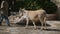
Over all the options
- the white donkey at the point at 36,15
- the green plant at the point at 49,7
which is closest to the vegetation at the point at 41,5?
the green plant at the point at 49,7

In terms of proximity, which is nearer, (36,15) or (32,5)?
(36,15)

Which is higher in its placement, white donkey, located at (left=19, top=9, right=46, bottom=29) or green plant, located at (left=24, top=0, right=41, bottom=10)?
green plant, located at (left=24, top=0, right=41, bottom=10)

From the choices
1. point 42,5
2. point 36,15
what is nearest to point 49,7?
point 42,5

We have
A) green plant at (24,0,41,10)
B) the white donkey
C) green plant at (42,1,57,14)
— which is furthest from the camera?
green plant at (42,1,57,14)

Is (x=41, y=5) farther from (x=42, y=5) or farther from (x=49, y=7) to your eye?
(x=49, y=7)

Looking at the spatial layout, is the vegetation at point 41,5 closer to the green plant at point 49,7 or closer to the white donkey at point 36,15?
the green plant at point 49,7

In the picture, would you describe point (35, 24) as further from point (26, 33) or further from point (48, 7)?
point (48, 7)

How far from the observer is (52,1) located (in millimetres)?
19969

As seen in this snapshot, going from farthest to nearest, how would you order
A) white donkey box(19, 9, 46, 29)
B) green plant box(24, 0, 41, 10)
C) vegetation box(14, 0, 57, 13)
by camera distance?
1. vegetation box(14, 0, 57, 13)
2. green plant box(24, 0, 41, 10)
3. white donkey box(19, 9, 46, 29)

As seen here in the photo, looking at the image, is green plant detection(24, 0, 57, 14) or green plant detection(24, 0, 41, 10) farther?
green plant detection(24, 0, 57, 14)

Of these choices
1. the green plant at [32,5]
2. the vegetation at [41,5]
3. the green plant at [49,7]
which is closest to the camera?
the green plant at [32,5]

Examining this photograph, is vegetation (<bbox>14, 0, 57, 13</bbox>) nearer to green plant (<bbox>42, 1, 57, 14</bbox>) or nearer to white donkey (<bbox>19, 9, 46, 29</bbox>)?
green plant (<bbox>42, 1, 57, 14</bbox>)

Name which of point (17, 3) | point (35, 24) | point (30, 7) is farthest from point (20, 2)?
point (35, 24)

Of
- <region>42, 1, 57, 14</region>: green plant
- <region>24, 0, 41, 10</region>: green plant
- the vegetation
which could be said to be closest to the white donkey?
<region>24, 0, 41, 10</region>: green plant
